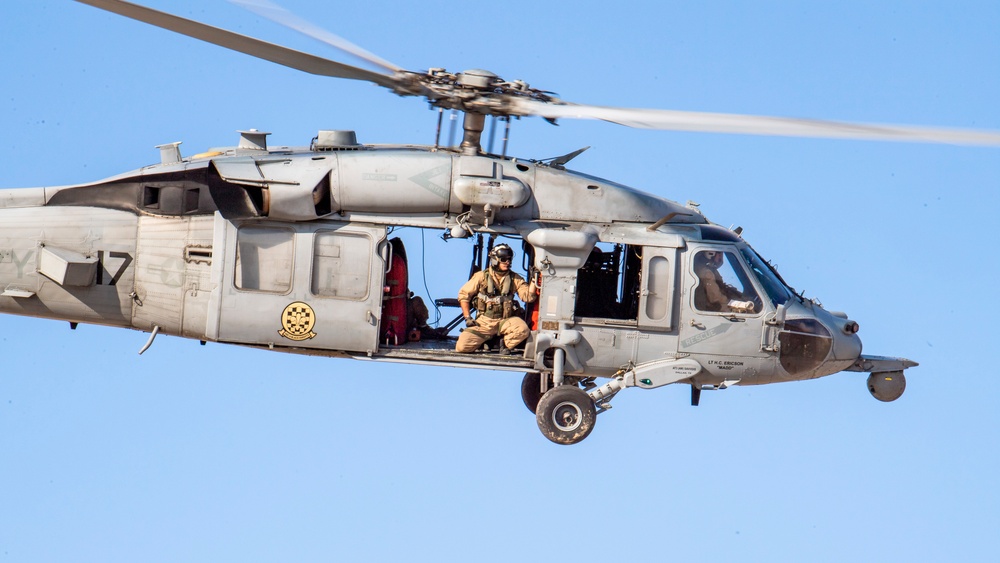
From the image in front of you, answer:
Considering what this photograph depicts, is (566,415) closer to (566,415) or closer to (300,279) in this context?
(566,415)

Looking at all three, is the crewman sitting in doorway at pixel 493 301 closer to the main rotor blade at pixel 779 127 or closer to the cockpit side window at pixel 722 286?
the cockpit side window at pixel 722 286

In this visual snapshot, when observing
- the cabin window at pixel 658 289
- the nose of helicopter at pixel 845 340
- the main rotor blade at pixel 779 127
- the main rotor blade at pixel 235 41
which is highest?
the main rotor blade at pixel 235 41

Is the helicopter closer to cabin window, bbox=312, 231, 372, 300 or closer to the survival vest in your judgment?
cabin window, bbox=312, 231, 372, 300

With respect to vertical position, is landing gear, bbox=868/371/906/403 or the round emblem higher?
the round emblem

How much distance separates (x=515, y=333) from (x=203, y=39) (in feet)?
16.8

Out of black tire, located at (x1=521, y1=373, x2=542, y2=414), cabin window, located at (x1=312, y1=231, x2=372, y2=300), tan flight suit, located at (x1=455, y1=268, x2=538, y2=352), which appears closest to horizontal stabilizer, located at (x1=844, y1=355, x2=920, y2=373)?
black tire, located at (x1=521, y1=373, x2=542, y2=414)

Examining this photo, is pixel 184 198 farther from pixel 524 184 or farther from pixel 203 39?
pixel 524 184

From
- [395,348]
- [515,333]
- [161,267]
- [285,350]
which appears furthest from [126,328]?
[515,333]

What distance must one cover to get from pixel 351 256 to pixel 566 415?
3217 millimetres

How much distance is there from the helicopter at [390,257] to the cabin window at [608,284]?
2cm

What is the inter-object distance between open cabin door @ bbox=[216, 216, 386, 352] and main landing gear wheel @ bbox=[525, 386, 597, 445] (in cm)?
232

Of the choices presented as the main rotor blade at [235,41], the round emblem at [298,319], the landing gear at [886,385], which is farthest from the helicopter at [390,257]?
the landing gear at [886,385]

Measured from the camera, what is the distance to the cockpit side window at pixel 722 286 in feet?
55.7

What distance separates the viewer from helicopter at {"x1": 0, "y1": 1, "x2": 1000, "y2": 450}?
1639 centimetres
